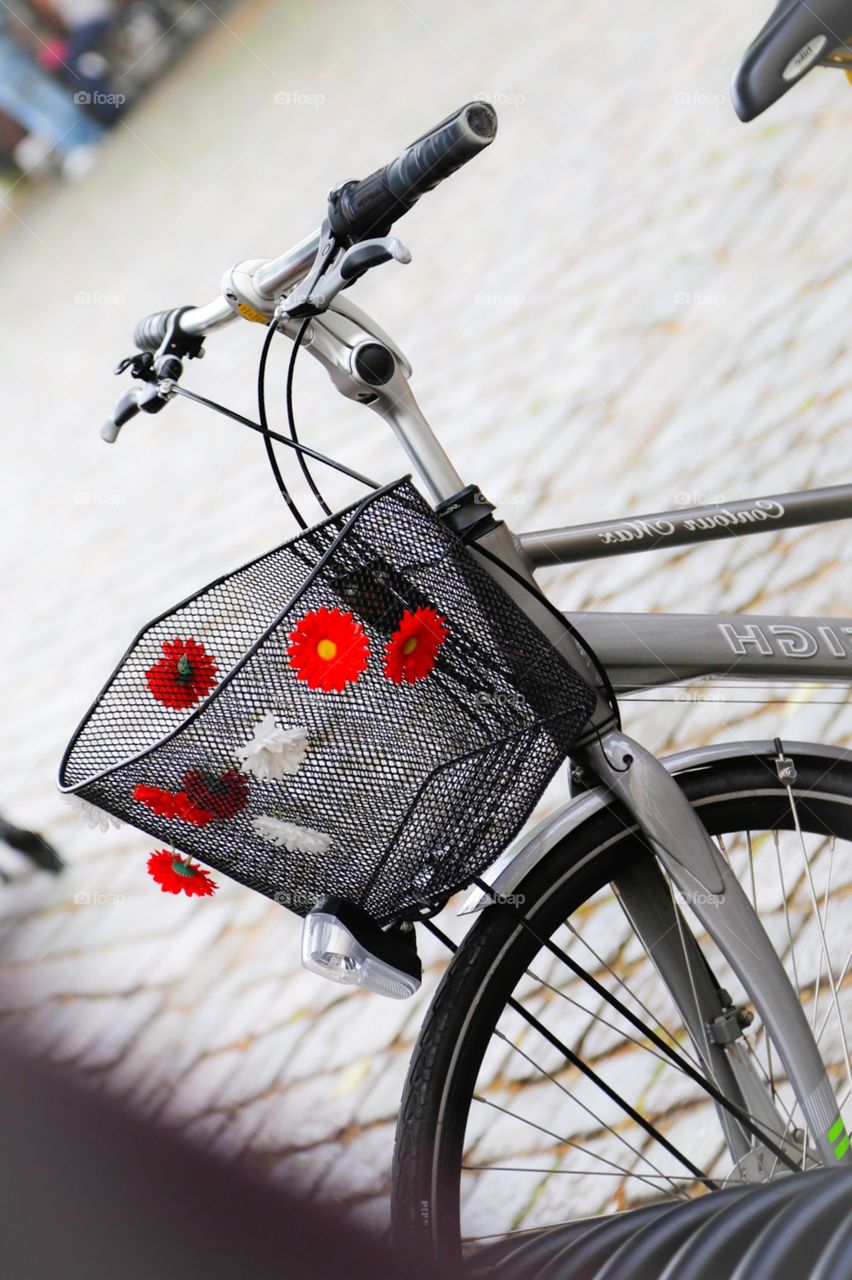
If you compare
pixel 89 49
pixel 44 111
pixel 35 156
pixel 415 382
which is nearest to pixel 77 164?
pixel 35 156

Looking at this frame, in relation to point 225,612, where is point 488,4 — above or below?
above

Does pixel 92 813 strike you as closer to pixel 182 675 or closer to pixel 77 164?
pixel 182 675

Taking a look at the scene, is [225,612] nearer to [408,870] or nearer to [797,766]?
[408,870]

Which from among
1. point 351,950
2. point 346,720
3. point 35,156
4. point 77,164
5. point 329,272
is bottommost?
point 351,950

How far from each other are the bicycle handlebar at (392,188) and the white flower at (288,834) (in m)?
0.40

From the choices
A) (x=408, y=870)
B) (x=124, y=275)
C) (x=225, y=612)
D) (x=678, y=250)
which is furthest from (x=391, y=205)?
(x=124, y=275)

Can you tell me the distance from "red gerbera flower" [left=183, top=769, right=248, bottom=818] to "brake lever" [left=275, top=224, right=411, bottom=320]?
0.31 metres

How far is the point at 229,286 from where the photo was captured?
926mm

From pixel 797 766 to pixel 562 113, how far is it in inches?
151

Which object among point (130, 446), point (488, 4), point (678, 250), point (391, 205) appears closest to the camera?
point (391, 205)

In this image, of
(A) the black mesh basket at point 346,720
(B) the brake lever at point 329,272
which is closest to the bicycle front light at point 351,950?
(A) the black mesh basket at point 346,720

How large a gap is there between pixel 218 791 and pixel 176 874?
129 millimetres

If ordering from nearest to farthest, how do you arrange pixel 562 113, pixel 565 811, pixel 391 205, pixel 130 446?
pixel 391 205 < pixel 565 811 < pixel 130 446 < pixel 562 113

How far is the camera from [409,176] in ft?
2.50
